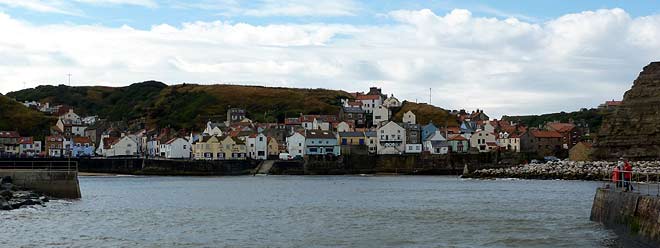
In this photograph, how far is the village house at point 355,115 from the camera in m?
153

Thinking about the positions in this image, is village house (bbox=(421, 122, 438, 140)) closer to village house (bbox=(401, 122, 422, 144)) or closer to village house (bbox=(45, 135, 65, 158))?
village house (bbox=(401, 122, 422, 144))

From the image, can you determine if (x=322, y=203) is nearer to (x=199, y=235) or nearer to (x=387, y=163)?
(x=199, y=235)

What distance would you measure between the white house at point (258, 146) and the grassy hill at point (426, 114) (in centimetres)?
3966

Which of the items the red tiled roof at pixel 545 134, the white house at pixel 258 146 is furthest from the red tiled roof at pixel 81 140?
the red tiled roof at pixel 545 134

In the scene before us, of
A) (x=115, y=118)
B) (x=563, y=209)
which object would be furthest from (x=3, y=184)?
(x=115, y=118)

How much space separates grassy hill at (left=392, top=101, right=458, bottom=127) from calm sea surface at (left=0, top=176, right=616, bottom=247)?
324 ft

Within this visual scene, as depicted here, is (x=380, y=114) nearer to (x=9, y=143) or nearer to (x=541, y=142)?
(x=541, y=142)

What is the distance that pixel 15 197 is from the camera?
43625 millimetres

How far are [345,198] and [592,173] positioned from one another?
35.6 m

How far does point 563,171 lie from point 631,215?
62604 mm

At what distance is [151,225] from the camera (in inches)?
1420

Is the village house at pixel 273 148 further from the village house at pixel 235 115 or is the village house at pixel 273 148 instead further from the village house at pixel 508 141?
the village house at pixel 235 115

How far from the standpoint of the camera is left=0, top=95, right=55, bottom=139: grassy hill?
155250mm

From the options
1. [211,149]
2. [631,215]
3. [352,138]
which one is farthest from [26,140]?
[631,215]
